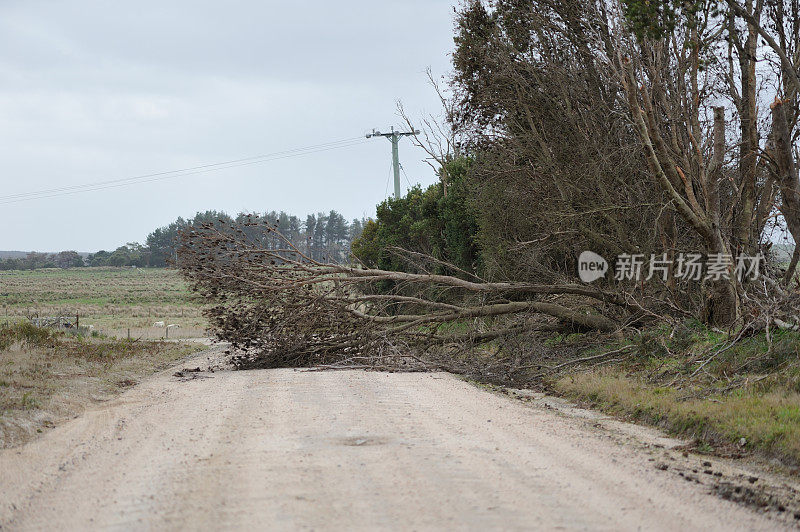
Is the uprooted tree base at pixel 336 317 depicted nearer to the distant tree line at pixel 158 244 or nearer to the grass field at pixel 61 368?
the grass field at pixel 61 368

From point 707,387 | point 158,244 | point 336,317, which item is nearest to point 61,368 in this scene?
point 336,317

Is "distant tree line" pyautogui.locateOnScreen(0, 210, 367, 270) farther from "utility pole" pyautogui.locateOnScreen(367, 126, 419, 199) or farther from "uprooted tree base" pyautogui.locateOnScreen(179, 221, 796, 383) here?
"uprooted tree base" pyautogui.locateOnScreen(179, 221, 796, 383)

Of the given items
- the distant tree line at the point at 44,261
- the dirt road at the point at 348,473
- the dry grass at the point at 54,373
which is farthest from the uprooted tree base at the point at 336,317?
the distant tree line at the point at 44,261

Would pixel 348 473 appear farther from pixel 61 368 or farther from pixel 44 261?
pixel 44 261

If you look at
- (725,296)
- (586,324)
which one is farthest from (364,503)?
(586,324)

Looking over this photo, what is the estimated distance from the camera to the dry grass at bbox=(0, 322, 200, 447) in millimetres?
9156

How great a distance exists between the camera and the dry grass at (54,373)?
916 cm

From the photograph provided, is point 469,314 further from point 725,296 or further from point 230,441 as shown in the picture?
point 230,441

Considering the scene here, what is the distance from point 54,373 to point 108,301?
54731mm

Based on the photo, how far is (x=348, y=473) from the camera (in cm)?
591

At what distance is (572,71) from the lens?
732 inches

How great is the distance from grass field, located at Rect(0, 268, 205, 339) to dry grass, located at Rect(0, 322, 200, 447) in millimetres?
11763

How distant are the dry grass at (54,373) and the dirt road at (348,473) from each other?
540 millimetres

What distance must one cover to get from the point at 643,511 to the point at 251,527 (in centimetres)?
253
